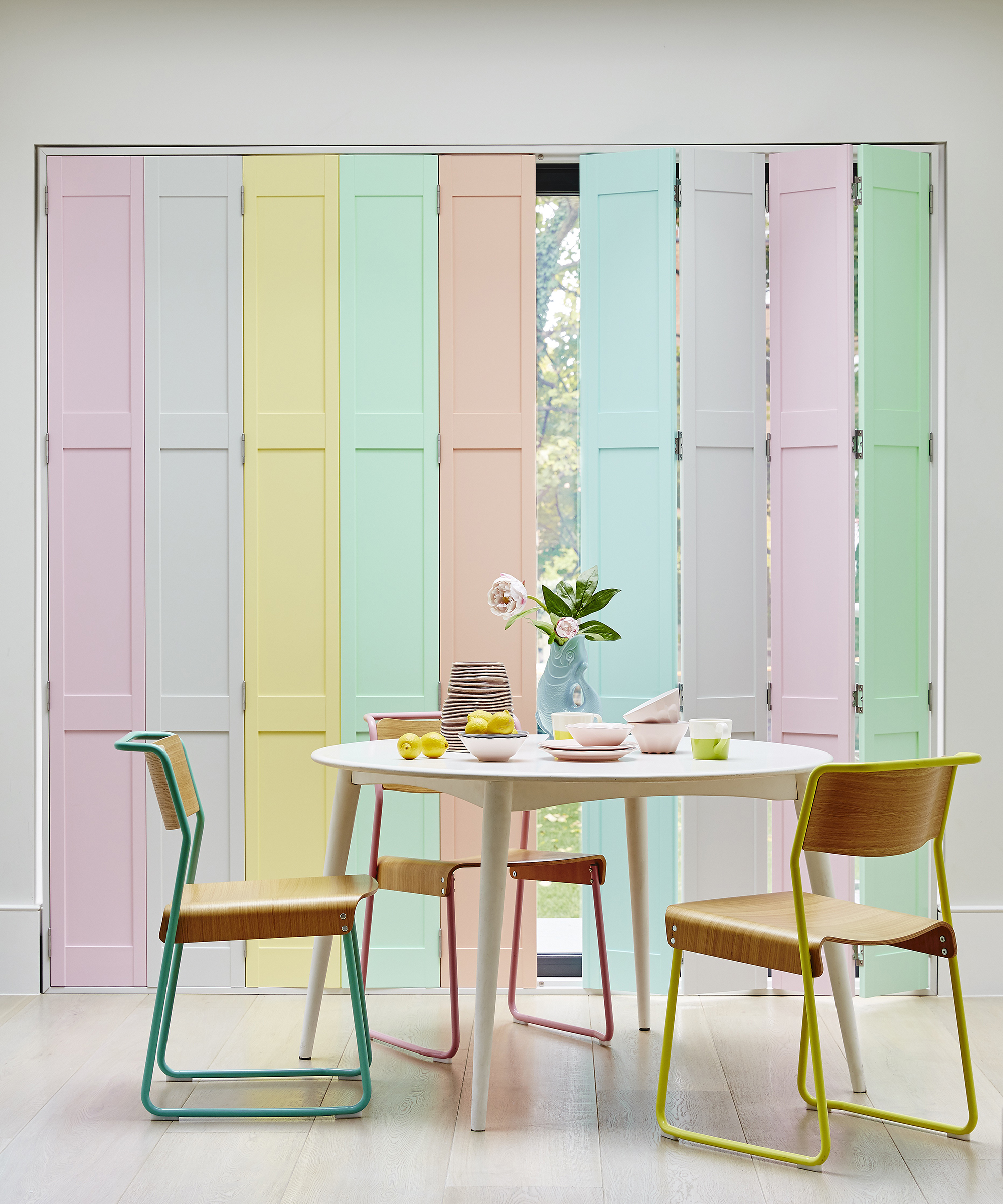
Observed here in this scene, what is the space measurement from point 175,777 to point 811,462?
6.78 feet

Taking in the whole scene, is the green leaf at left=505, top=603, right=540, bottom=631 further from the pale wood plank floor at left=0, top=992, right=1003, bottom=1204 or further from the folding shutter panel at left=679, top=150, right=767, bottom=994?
the pale wood plank floor at left=0, top=992, right=1003, bottom=1204

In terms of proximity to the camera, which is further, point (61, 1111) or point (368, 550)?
point (368, 550)

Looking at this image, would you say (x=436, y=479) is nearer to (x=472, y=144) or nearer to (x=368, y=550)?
(x=368, y=550)

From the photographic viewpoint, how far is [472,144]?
3299 mm

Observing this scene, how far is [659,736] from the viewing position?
247 centimetres

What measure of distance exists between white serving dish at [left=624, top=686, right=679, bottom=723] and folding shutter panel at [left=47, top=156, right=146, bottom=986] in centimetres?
160

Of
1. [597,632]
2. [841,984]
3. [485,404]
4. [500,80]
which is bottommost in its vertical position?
[841,984]

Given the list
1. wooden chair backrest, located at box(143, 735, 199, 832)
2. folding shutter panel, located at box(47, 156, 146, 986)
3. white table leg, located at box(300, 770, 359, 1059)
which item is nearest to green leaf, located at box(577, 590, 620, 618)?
white table leg, located at box(300, 770, 359, 1059)

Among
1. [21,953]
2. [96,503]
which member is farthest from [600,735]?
[21,953]

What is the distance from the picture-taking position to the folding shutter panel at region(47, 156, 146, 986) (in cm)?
325

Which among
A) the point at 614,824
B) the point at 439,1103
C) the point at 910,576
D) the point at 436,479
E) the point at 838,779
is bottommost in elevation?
the point at 439,1103

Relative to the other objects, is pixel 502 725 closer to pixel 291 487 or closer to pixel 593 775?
pixel 593 775

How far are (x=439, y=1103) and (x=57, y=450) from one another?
220 centimetres

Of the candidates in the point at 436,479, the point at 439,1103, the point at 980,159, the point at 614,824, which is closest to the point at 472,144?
the point at 436,479
